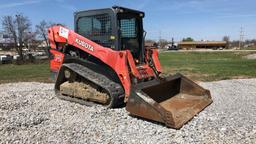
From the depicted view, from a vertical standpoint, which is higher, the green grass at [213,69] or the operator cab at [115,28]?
the operator cab at [115,28]

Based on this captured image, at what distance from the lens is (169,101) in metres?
6.83

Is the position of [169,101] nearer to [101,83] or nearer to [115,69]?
[115,69]

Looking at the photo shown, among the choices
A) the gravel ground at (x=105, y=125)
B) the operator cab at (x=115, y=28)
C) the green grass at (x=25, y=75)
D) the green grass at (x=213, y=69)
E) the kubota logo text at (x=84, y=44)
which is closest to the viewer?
the gravel ground at (x=105, y=125)

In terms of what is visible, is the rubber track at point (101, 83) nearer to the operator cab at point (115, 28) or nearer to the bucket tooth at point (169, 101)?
the bucket tooth at point (169, 101)

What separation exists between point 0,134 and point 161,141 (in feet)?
8.84

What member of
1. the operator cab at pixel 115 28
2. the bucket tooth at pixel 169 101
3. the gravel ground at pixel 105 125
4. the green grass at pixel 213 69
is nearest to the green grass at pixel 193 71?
the green grass at pixel 213 69

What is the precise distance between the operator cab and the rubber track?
77 cm

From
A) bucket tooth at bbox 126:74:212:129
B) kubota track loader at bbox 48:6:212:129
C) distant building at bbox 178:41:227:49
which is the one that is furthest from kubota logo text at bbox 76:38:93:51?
distant building at bbox 178:41:227:49

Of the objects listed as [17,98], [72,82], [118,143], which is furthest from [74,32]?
[118,143]

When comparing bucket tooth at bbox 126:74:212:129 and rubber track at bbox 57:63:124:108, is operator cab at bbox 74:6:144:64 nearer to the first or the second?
rubber track at bbox 57:63:124:108

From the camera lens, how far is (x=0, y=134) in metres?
4.70

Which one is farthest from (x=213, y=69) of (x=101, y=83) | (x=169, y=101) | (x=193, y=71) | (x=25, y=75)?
(x=101, y=83)

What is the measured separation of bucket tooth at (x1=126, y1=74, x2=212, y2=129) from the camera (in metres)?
5.26

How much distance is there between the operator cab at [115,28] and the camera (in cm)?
657
